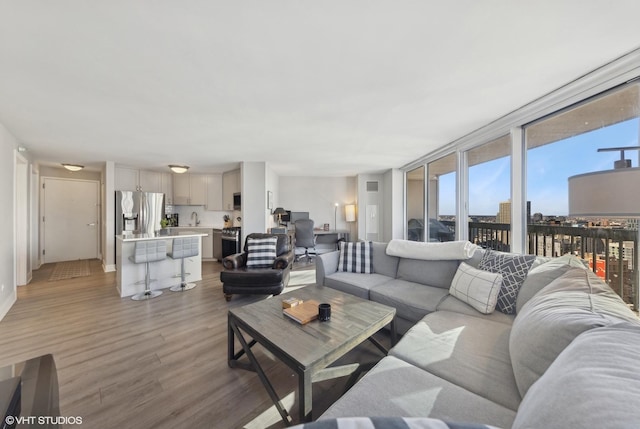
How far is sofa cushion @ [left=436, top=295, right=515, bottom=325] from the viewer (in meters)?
1.77

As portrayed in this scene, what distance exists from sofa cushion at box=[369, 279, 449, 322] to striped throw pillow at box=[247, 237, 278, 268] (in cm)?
173

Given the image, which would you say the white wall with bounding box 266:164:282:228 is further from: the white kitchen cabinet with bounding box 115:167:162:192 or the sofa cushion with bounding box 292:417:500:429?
the sofa cushion with bounding box 292:417:500:429

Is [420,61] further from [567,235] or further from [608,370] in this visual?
[567,235]

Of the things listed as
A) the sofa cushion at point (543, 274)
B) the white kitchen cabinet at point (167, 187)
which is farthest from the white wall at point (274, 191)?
the sofa cushion at point (543, 274)

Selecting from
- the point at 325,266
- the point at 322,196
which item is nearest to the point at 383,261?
the point at 325,266

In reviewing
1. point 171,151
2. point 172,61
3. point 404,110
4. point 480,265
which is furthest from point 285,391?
point 171,151

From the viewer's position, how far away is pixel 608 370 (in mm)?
562

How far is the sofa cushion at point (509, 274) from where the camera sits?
5.98 ft

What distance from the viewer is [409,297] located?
2.20 meters

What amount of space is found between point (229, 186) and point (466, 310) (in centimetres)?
556

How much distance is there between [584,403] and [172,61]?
248cm

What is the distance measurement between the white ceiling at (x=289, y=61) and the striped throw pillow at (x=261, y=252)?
163 centimetres

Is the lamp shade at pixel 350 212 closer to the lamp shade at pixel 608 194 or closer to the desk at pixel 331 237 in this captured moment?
the desk at pixel 331 237

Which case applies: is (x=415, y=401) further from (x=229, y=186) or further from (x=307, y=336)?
(x=229, y=186)
